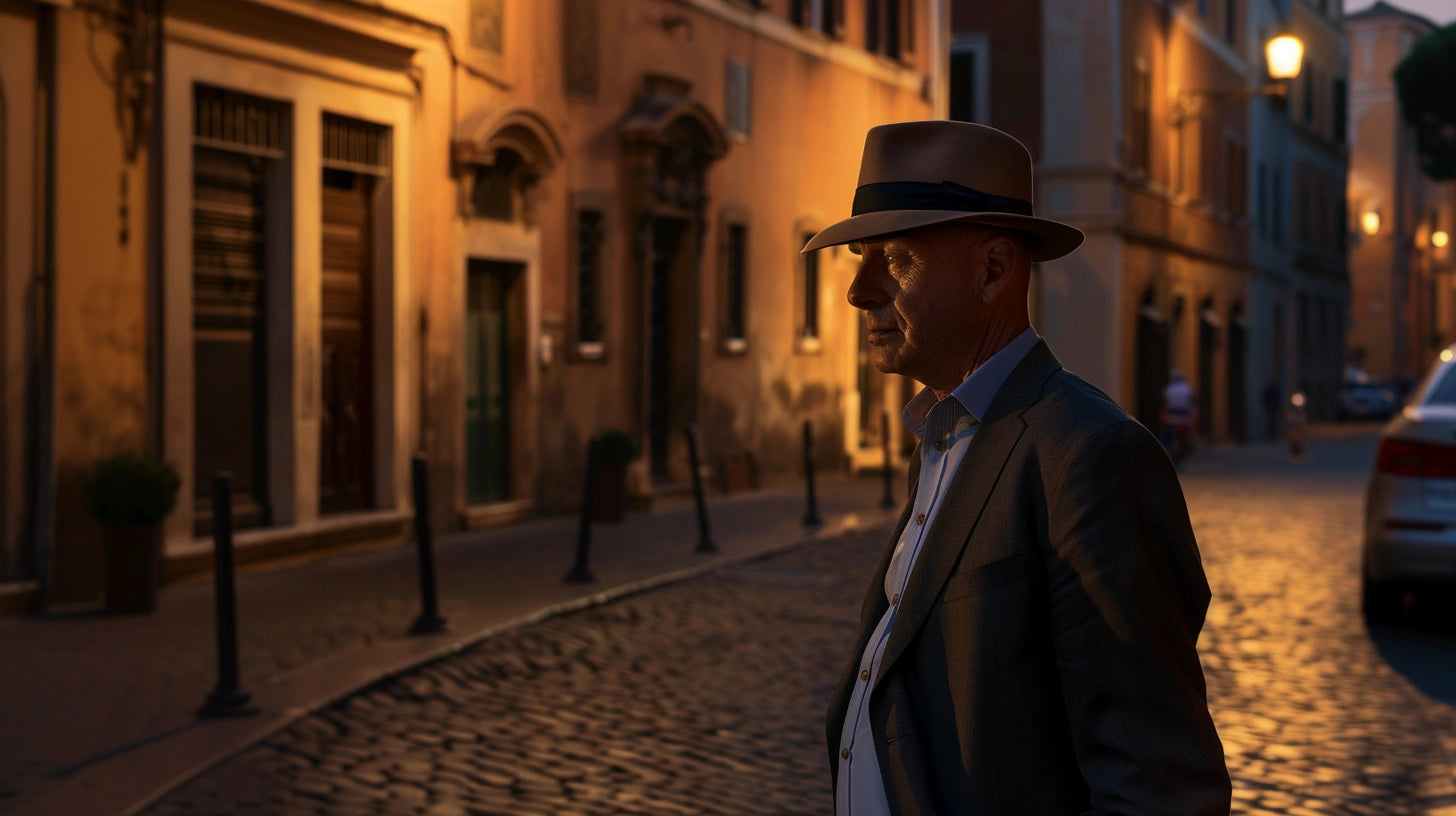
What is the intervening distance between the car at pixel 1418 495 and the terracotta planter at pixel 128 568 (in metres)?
6.93

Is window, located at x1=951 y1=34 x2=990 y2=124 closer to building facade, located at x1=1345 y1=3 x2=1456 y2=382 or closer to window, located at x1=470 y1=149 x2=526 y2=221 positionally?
window, located at x1=470 y1=149 x2=526 y2=221

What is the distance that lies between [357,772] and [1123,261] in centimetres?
2781

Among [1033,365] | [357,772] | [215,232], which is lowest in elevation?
[357,772]

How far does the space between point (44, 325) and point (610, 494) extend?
23.0ft

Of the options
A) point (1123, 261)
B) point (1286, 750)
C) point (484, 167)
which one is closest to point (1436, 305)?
point (1123, 261)

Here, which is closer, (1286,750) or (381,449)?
(1286,750)

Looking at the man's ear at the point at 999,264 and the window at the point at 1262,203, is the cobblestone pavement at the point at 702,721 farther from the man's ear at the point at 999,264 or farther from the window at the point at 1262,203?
the window at the point at 1262,203

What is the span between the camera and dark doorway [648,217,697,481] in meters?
20.8

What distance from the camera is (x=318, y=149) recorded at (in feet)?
47.5

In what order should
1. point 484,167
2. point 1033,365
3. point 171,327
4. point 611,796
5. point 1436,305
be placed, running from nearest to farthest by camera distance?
point 1033,365 → point 611,796 → point 171,327 → point 484,167 → point 1436,305

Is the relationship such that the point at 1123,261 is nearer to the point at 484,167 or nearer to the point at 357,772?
the point at 484,167

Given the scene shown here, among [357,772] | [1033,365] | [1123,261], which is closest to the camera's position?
[1033,365]

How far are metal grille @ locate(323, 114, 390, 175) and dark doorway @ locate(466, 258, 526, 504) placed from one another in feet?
6.60

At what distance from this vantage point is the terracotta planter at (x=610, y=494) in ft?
58.5
